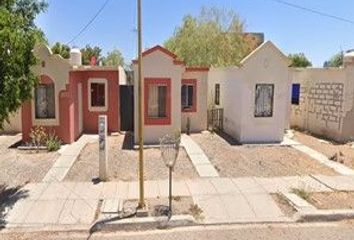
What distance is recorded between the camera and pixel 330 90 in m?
15.6

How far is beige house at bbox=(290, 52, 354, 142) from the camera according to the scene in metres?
14.8

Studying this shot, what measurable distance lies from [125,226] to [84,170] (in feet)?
12.6

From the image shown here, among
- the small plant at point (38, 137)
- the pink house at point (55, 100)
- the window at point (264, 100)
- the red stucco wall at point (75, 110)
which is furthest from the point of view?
the window at point (264, 100)

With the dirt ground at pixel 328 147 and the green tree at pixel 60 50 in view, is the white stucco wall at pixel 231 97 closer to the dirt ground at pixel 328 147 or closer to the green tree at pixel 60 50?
the dirt ground at pixel 328 147

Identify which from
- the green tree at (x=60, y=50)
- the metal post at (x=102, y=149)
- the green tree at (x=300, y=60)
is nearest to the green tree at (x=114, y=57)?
the green tree at (x=60, y=50)

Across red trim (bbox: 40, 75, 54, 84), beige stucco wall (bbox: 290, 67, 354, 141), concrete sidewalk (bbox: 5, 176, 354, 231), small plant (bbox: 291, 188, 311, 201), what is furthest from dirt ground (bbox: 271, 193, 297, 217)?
red trim (bbox: 40, 75, 54, 84)

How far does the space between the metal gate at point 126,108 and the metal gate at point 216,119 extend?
3.57 m

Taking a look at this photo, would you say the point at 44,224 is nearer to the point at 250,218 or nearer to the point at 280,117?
the point at 250,218

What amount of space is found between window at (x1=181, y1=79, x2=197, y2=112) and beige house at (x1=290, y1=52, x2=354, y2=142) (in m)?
5.35

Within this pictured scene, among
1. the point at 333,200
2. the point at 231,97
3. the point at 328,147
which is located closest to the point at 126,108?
the point at 231,97

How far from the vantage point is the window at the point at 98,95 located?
16312mm

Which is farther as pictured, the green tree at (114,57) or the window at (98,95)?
the green tree at (114,57)

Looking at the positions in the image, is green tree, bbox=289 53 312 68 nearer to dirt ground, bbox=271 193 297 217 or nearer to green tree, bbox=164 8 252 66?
green tree, bbox=164 8 252 66

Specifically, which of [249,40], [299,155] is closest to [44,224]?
[299,155]
